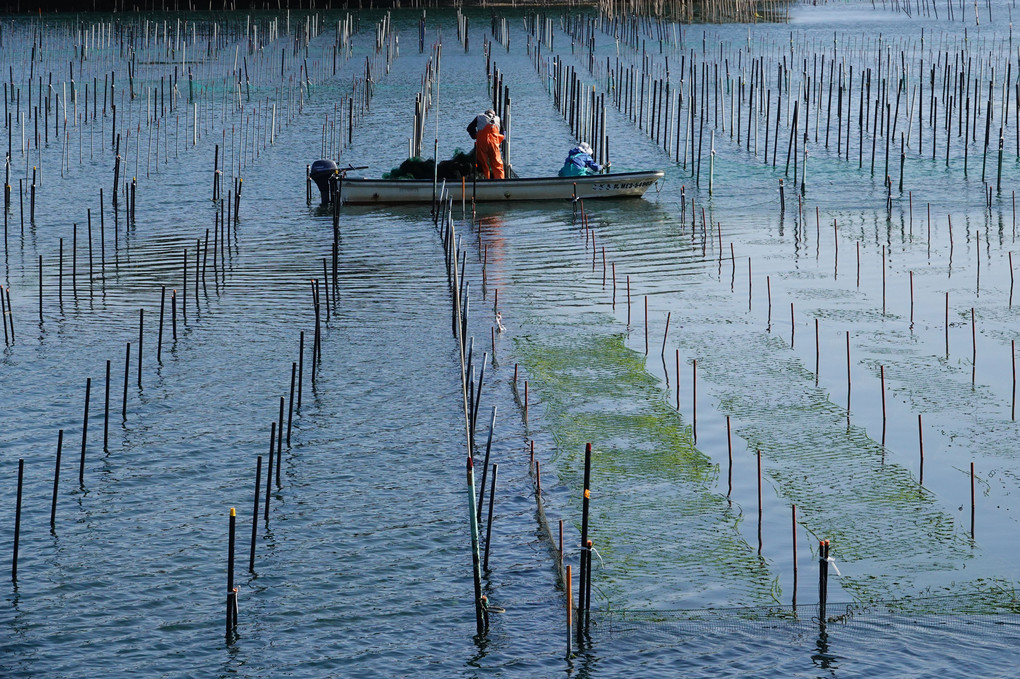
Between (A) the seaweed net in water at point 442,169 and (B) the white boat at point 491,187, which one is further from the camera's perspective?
(A) the seaweed net in water at point 442,169

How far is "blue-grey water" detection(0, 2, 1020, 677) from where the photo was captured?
28.6 feet

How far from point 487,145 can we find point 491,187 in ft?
2.46

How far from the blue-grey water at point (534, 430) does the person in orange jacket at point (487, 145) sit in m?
0.67

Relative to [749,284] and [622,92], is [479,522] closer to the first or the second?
[749,284]

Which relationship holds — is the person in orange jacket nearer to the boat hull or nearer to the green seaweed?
the boat hull

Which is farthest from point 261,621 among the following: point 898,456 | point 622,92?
point 622,92

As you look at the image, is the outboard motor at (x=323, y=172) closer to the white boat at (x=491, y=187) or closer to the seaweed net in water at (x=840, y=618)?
the white boat at (x=491, y=187)

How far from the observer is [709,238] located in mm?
21109

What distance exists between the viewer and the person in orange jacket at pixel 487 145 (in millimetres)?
23094

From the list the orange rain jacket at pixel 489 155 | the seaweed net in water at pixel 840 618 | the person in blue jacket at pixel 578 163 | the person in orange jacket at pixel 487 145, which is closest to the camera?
the seaweed net in water at pixel 840 618

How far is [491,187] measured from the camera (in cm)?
2345

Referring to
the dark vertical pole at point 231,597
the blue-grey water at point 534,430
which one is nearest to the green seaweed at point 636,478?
the blue-grey water at point 534,430

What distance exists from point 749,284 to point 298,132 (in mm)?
17423

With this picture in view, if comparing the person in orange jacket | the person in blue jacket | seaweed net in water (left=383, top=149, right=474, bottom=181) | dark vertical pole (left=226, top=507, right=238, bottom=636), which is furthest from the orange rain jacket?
dark vertical pole (left=226, top=507, right=238, bottom=636)
